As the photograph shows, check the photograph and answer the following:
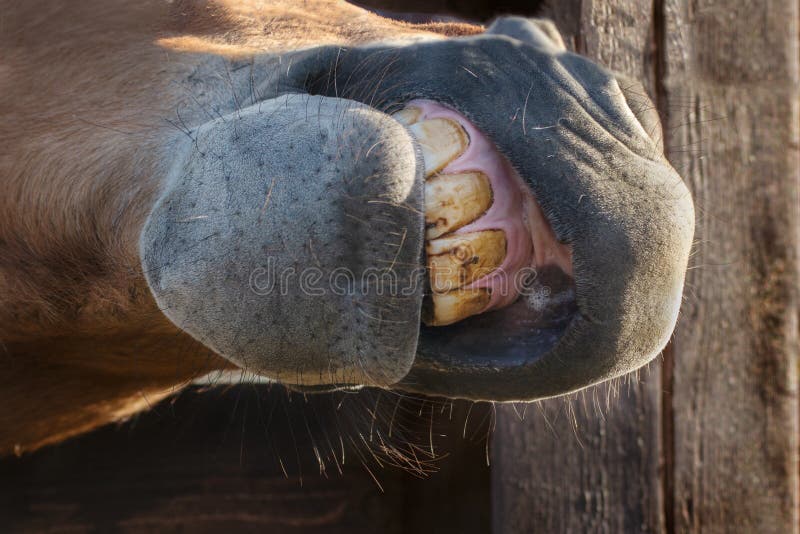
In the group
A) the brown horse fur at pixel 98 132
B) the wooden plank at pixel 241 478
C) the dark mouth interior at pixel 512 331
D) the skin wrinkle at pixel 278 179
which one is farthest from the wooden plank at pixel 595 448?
the dark mouth interior at pixel 512 331

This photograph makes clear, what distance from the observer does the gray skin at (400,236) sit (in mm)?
1061

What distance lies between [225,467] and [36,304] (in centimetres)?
95

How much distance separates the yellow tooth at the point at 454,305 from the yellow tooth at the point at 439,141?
175 millimetres

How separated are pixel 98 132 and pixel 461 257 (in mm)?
779

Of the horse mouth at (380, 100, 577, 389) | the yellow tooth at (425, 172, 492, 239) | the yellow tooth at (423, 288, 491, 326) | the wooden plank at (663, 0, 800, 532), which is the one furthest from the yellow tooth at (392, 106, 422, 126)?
the wooden plank at (663, 0, 800, 532)

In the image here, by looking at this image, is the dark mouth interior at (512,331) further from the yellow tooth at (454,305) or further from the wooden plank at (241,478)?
the wooden plank at (241,478)

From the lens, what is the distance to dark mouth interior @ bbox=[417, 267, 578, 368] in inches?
45.1

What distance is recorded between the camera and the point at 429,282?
1.12 metres

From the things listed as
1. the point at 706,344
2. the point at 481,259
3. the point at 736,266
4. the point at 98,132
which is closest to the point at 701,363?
the point at 706,344

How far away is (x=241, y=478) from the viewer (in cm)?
239

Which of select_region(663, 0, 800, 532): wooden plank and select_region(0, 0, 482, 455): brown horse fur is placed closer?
select_region(0, 0, 482, 455): brown horse fur

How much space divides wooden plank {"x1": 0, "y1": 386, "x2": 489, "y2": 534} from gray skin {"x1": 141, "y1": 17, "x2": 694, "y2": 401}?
3.56ft

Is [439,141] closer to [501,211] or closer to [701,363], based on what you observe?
[501,211]

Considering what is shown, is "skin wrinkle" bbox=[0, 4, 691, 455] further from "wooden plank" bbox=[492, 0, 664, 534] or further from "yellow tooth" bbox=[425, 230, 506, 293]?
"wooden plank" bbox=[492, 0, 664, 534]
